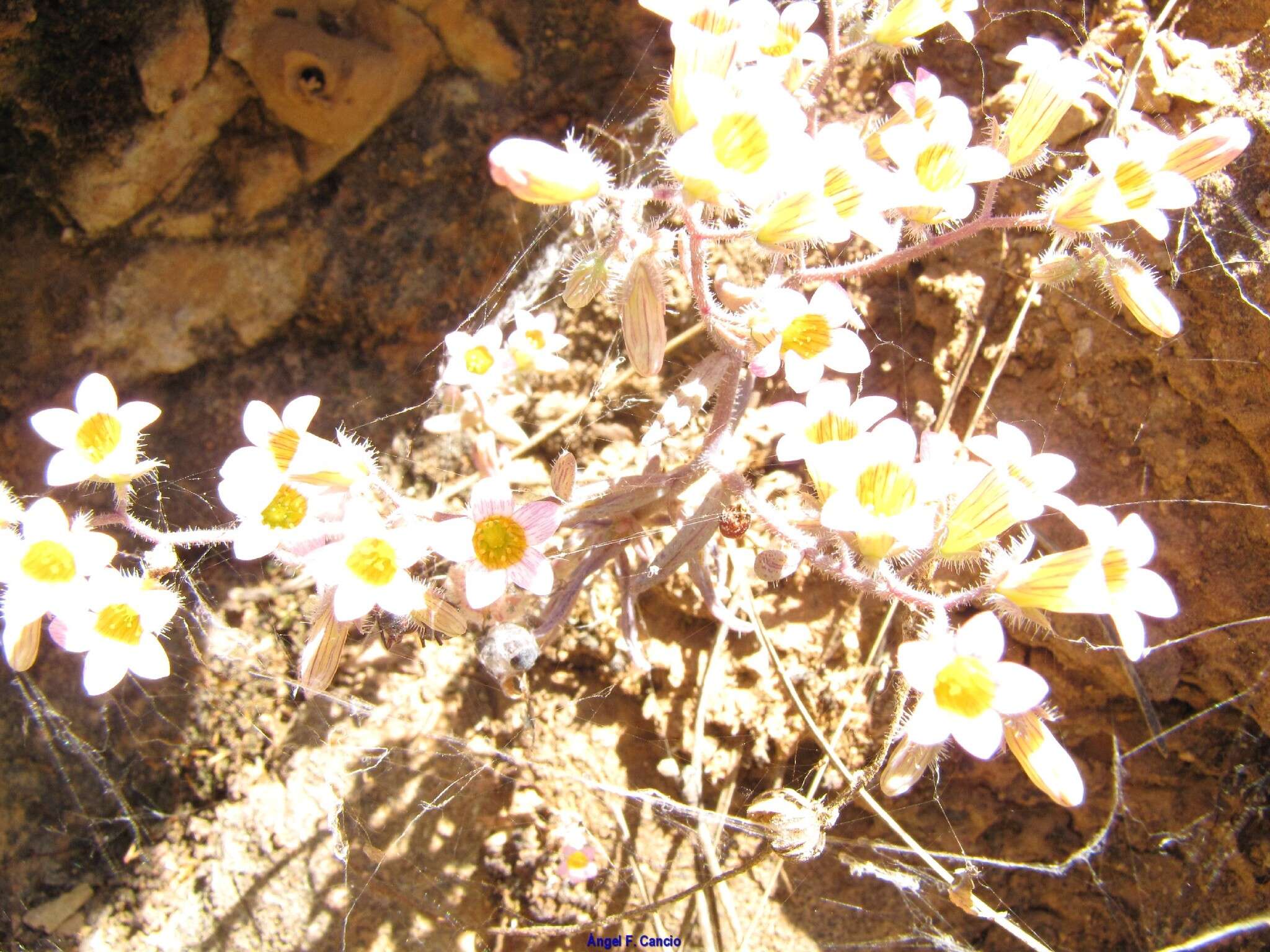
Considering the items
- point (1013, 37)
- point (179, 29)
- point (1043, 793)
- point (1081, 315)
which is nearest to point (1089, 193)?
point (1081, 315)

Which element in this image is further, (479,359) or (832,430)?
(479,359)

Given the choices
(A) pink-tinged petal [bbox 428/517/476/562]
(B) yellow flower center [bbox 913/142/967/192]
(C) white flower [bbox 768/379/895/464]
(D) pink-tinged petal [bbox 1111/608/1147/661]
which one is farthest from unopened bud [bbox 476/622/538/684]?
(B) yellow flower center [bbox 913/142/967/192]

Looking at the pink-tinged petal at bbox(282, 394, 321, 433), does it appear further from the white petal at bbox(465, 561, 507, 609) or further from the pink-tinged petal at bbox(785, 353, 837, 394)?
the pink-tinged petal at bbox(785, 353, 837, 394)

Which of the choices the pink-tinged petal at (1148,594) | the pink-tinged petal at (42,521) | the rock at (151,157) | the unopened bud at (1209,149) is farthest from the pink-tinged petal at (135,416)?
the unopened bud at (1209,149)

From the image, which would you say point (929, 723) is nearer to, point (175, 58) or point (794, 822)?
point (794, 822)

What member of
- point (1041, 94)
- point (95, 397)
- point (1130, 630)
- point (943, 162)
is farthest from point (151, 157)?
point (1130, 630)

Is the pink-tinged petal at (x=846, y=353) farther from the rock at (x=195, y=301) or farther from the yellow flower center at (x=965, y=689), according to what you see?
the rock at (x=195, y=301)
